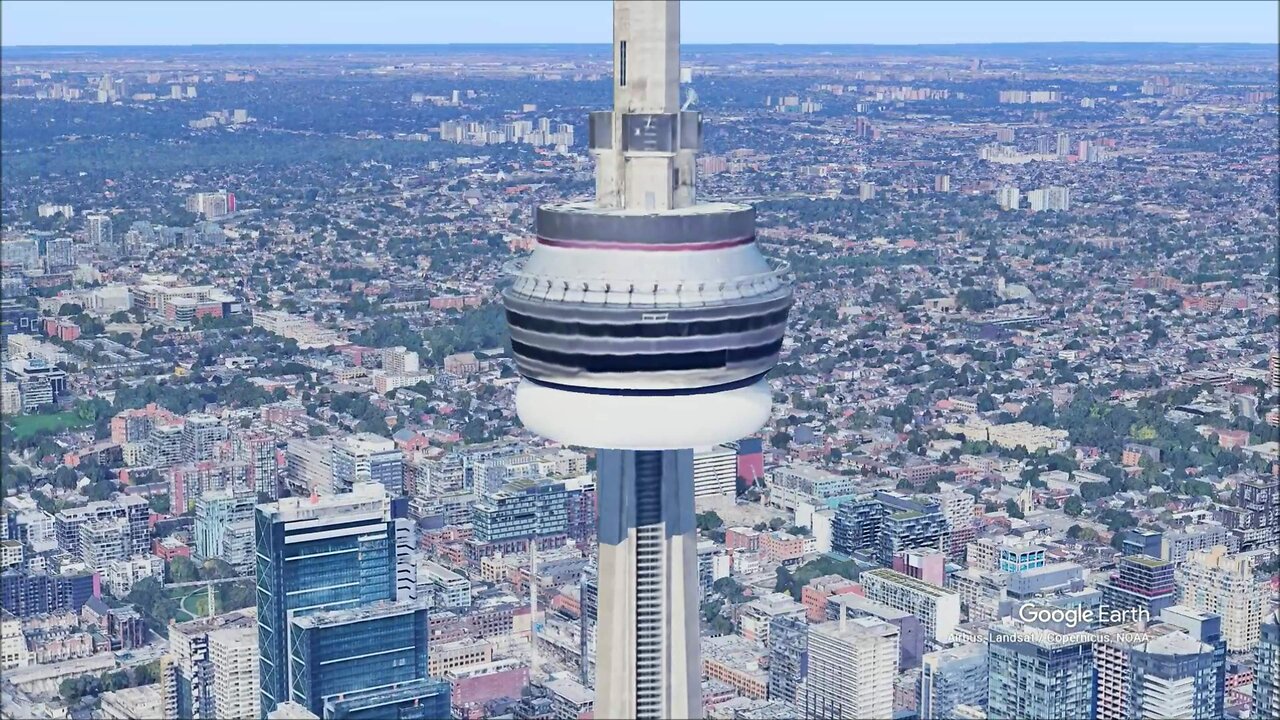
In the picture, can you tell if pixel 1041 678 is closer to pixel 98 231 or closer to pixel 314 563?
pixel 314 563

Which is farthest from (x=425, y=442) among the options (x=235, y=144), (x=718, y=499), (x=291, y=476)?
(x=235, y=144)

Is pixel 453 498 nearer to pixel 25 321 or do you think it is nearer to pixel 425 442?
pixel 425 442

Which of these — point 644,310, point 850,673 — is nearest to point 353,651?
point 850,673

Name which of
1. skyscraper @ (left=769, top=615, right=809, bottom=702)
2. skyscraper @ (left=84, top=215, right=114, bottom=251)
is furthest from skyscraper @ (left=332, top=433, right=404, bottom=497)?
skyscraper @ (left=84, top=215, right=114, bottom=251)

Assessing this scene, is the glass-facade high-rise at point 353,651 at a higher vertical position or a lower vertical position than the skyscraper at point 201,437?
higher

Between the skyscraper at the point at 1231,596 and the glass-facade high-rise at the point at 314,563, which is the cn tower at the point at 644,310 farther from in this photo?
the skyscraper at the point at 1231,596

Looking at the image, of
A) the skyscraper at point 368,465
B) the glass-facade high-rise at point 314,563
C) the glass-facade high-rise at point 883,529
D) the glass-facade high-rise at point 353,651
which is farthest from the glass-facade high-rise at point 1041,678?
the skyscraper at point 368,465
